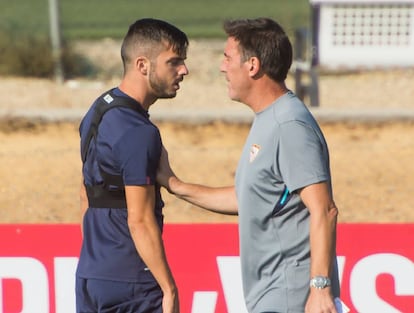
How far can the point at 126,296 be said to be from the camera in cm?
441

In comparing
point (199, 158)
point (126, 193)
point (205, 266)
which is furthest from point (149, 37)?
point (199, 158)

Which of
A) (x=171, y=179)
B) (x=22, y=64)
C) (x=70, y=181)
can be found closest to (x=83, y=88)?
Answer: (x=22, y=64)

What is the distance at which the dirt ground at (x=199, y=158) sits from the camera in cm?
988

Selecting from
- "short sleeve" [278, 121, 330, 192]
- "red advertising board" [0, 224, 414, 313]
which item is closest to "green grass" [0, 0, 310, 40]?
"red advertising board" [0, 224, 414, 313]

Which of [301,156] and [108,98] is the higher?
[108,98]

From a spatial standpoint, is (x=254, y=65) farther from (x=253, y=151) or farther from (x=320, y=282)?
(x=320, y=282)

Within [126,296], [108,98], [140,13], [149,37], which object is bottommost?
[140,13]

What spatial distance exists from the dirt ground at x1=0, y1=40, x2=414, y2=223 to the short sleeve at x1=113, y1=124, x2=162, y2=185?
527cm

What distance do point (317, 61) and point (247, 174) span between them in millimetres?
13645

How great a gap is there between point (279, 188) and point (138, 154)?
55 cm

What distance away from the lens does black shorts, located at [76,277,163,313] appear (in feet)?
14.5

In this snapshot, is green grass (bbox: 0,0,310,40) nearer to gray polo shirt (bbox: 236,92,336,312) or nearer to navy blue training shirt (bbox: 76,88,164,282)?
navy blue training shirt (bbox: 76,88,164,282)

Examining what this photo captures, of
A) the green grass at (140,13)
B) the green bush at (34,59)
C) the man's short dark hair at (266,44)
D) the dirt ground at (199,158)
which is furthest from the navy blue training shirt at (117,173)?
the green grass at (140,13)

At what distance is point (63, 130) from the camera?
12.2 meters
